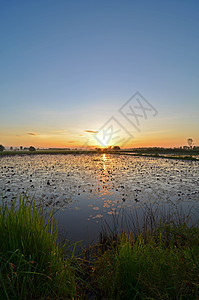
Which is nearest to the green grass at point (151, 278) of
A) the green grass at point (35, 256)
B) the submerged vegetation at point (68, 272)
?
the submerged vegetation at point (68, 272)

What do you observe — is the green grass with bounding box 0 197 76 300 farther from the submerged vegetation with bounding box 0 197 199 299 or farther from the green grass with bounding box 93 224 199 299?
the green grass with bounding box 93 224 199 299

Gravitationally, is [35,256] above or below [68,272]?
above

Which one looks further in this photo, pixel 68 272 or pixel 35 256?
pixel 68 272

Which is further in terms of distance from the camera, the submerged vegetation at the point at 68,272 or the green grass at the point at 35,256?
the green grass at the point at 35,256

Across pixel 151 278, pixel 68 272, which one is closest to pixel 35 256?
pixel 68 272

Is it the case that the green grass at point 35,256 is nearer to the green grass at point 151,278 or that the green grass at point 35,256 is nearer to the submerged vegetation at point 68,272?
the submerged vegetation at point 68,272

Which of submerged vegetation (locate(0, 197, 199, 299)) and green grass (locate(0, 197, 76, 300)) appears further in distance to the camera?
green grass (locate(0, 197, 76, 300))

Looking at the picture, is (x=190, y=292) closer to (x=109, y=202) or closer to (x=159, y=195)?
(x=109, y=202)

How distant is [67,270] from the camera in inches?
118

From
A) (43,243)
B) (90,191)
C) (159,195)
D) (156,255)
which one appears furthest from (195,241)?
(90,191)

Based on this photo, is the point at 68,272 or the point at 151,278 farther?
the point at 68,272

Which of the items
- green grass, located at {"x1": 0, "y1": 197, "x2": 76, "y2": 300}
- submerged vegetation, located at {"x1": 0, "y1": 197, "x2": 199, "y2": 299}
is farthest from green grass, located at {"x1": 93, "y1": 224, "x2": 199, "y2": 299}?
green grass, located at {"x1": 0, "y1": 197, "x2": 76, "y2": 300}

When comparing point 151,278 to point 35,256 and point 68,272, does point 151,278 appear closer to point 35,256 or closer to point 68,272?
point 68,272

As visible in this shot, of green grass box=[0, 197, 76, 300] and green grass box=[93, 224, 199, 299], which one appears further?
green grass box=[0, 197, 76, 300]
